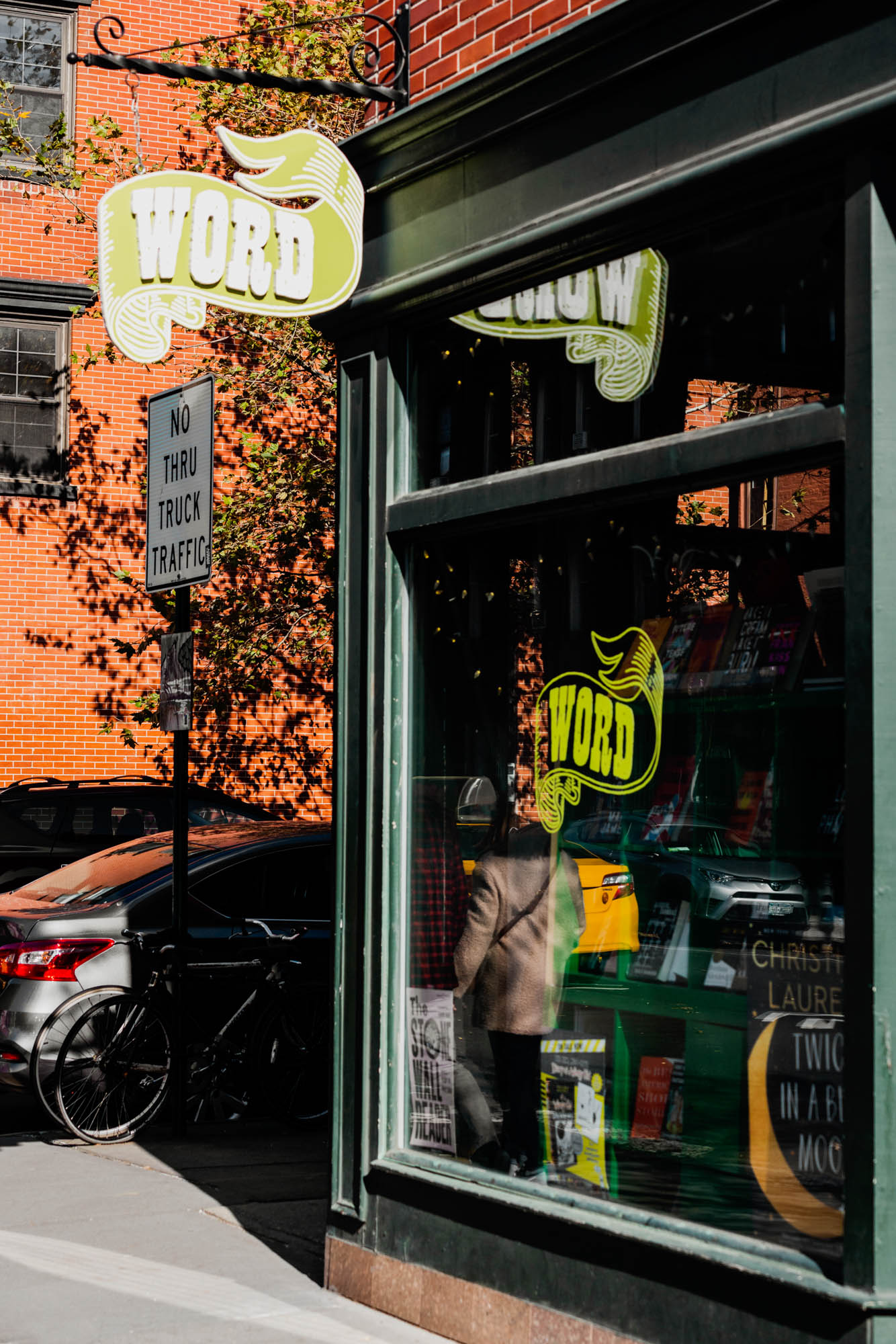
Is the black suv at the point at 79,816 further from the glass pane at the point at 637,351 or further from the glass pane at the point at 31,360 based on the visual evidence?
the glass pane at the point at 637,351

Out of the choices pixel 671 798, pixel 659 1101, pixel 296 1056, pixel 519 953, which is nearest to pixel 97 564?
pixel 296 1056

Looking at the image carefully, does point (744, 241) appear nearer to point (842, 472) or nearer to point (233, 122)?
point (842, 472)

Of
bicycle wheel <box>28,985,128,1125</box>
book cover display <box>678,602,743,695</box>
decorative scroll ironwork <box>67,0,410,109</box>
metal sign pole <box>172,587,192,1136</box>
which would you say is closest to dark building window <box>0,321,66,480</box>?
metal sign pole <box>172,587,192,1136</box>

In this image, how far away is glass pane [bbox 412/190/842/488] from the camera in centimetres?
482

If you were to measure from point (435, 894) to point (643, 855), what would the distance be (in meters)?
0.94

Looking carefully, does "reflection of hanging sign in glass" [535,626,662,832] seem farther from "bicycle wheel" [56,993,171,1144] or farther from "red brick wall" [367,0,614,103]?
"bicycle wheel" [56,993,171,1144]

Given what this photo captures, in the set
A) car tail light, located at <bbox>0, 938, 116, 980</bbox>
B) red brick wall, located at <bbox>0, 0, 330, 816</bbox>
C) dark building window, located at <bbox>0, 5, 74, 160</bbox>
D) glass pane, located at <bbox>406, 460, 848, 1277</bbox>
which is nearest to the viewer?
glass pane, located at <bbox>406, 460, 848, 1277</bbox>

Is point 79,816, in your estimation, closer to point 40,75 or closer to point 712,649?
point 40,75

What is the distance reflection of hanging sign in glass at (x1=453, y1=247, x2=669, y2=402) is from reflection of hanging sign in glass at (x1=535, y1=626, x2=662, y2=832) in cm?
89

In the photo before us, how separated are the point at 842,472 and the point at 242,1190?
5.30 metres

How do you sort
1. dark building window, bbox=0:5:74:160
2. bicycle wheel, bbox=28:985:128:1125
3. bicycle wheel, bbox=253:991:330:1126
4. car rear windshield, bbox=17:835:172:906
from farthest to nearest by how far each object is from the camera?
dark building window, bbox=0:5:74:160
car rear windshield, bbox=17:835:172:906
bicycle wheel, bbox=253:991:330:1126
bicycle wheel, bbox=28:985:128:1125

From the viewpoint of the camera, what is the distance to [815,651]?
16.5ft

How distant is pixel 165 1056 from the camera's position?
9734mm

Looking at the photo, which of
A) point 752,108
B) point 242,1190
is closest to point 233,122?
point 242,1190
